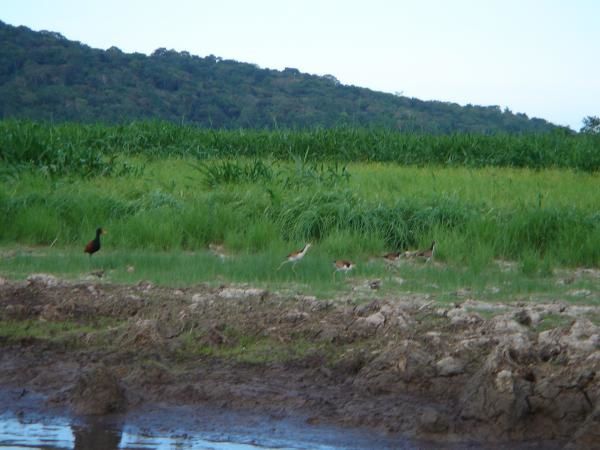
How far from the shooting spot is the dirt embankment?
237 inches

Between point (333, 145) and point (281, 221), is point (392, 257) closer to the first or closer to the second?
point (281, 221)

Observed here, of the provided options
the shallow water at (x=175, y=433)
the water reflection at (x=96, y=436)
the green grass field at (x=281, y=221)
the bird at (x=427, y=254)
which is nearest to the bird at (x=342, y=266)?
the green grass field at (x=281, y=221)

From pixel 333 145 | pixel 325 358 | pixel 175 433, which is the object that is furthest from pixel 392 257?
pixel 333 145

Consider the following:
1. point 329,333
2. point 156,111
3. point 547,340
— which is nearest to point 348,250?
point 329,333

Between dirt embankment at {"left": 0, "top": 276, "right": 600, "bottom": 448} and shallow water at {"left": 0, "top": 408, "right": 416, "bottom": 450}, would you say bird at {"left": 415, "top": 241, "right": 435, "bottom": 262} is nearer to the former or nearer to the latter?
dirt embankment at {"left": 0, "top": 276, "right": 600, "bottom": 448}

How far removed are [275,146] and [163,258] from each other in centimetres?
1062

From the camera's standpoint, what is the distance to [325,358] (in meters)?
7.04

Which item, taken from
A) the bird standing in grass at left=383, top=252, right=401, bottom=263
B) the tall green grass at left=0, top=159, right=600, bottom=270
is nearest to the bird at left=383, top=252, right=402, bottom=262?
the bird standing in grass at left=383, top=252, right=401, bottom=263

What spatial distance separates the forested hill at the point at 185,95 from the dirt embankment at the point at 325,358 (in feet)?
81.1

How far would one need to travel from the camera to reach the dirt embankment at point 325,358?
6008mm

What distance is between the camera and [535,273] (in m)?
9.86

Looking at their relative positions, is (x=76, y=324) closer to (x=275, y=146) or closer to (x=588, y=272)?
(x=588, y=272)

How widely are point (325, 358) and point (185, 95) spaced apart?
34.6 metres

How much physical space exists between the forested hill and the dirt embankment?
24722 millimetres
